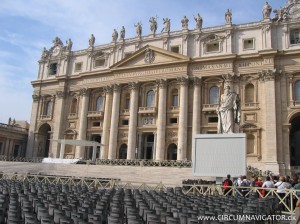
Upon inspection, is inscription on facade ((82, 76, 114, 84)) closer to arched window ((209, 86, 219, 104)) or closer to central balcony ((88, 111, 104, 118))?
central balcony ((88, 111, 104, 118))

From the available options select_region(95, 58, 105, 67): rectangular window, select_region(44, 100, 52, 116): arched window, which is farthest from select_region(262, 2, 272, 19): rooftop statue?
select_region(44, 100, 52, 116): arched window

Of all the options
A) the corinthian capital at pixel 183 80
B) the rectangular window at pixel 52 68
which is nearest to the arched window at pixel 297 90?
the corinthian capital at pixel 183 80

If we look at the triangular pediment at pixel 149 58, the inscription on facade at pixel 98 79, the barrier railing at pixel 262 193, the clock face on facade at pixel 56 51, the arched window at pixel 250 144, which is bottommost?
the barrier railing at pixel 262 193

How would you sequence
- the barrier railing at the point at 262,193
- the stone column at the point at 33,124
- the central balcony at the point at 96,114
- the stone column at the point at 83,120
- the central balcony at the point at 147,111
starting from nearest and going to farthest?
the barrier railing at the point at 262,193
the central balcony at the point at 147,111
the stone column at the point at 83,120
the central balcony at the point at 96,114
the stone column at the point at 33,124

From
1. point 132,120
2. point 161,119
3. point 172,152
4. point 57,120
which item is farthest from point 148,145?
point 57,120

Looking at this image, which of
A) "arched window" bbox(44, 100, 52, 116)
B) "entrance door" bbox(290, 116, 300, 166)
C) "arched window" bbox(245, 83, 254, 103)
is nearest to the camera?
"arched window" bbox(245, 83, 254, 103)

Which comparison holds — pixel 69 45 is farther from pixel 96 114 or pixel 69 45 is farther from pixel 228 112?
pixel 228 112

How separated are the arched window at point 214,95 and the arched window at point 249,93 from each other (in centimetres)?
347

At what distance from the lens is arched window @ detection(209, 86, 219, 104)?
1515 inches

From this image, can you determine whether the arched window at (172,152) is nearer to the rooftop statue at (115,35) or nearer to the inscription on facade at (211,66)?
the inscription on facade at (211,66)

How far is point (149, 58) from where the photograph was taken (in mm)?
41500

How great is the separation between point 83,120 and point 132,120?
8267 millimetres

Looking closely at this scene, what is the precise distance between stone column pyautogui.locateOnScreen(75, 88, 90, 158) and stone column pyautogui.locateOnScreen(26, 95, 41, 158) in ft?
29.5

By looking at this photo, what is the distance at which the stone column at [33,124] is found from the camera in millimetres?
47875
